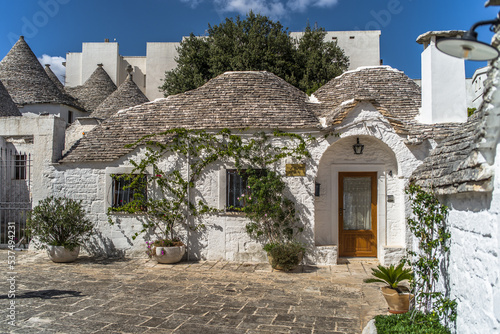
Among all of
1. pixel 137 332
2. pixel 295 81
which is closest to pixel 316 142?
pixel 137 332

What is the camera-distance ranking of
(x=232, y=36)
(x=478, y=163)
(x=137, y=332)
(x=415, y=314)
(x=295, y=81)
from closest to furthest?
(x=478, y=163), (x=415, y=314), (x=137, y=332), (x=295, y=81), (x=232, y=36)

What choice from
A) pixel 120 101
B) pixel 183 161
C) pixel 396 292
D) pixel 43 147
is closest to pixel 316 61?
pixel 120 101

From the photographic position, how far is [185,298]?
23.5 ft

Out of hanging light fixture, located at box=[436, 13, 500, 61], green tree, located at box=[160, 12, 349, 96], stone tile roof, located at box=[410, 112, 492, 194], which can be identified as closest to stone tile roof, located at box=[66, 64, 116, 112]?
green tree, located at box=[160, 12, 349, 96]

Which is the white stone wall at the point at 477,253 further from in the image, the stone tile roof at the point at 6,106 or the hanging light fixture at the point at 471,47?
the stone tile roof at the point at 6,106

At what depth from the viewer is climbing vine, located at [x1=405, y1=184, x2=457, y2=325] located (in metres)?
4.62

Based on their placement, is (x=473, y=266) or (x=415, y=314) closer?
(x=473, y=266)

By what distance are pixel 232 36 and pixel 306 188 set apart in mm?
15490

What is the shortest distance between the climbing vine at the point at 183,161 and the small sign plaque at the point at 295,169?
0.23 meters

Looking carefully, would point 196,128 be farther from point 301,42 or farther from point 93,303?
point 301,42

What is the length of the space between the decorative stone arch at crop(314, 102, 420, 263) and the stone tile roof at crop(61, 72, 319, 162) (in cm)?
106

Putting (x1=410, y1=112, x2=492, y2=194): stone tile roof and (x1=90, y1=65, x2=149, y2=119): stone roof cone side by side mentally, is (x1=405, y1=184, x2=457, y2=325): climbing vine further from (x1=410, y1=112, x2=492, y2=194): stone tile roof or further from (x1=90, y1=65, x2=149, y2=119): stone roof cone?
(x1=90, y1=65, x2=149, y2=119): stone roof cone

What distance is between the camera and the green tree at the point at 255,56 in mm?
21797

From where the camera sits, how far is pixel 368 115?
32.9ft
